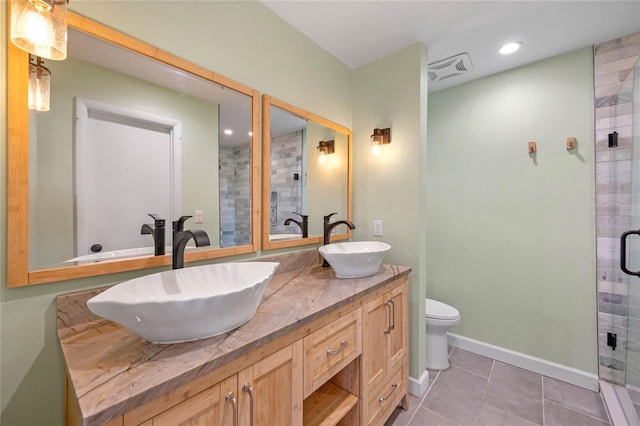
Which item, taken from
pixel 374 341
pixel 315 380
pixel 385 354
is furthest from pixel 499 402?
pixel 315 380

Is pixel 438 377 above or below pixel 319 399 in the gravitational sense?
below

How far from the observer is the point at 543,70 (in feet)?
6.75

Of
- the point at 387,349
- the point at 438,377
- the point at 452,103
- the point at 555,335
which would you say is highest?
the point at 452,103

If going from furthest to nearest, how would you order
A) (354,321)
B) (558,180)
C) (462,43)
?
(558,180)
(462,43)
(354,321)

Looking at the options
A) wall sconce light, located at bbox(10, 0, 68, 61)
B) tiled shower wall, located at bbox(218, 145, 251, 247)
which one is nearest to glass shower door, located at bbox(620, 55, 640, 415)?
tiled shower wall, located at bbox(218, 145, 251, 247)

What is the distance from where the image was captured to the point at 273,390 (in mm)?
863

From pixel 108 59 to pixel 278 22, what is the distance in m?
1.03

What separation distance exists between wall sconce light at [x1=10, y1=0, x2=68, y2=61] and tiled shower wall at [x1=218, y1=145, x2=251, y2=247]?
0.68 meters

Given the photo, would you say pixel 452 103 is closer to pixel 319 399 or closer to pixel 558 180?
pixel 558 180

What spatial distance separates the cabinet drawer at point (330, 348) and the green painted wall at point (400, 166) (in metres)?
0.81

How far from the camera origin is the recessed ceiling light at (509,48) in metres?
1.87

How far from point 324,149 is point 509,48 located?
1.56 metres

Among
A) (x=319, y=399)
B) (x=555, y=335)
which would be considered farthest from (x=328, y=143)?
(x=555, y=335)

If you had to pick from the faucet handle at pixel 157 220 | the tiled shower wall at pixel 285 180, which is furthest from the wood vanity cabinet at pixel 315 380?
the tiled shower wall at pixel 285 180
